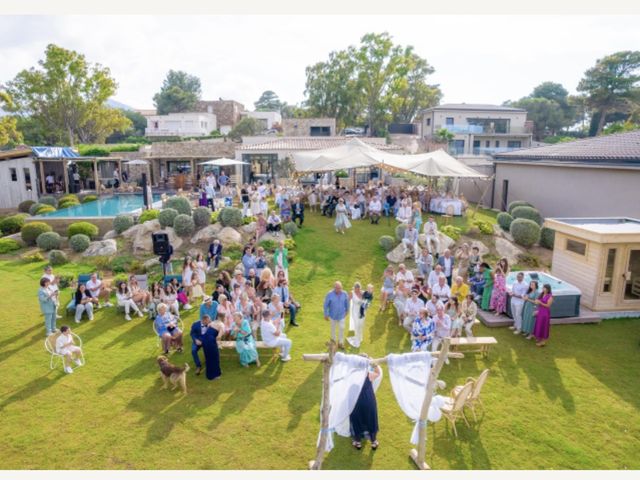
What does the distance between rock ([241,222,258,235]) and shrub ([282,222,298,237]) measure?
3.70 ft

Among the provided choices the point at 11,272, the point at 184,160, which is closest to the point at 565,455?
the point at 11,272

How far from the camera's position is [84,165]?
109 feet

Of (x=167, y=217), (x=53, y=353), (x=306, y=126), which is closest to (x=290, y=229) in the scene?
(x=167, y=217)

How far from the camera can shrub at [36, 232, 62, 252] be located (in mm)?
17688

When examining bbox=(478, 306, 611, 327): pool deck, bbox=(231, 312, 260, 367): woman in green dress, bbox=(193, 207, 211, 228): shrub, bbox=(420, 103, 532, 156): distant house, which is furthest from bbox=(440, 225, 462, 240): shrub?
bbox=(420, 103, 532, 156): distant house

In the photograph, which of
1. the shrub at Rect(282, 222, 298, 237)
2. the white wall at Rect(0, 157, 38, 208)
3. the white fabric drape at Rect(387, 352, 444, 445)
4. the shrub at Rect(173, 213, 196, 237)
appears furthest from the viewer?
the white wall at Rect(0, 157, 38, 208)

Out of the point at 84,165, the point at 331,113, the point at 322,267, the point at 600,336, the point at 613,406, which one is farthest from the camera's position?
the point at 331,113

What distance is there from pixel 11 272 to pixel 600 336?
18.5 meters

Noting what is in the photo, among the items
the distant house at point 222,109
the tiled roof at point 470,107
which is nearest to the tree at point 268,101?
the distant house at point 222,109

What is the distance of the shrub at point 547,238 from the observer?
16519 mm

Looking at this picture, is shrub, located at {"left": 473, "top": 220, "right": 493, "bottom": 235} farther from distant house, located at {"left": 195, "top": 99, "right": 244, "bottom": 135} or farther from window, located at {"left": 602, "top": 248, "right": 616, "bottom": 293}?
distant house, located at {"left": 195, "top": 99, "right": 244, "bottom": 135}

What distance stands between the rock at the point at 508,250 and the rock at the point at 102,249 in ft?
47.0

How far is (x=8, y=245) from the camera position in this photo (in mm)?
18016

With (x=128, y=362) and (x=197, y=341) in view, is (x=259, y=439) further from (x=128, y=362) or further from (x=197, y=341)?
(x=128, y=362)
